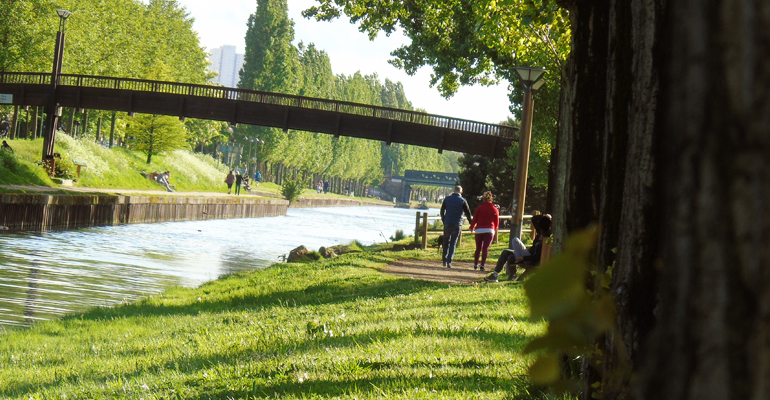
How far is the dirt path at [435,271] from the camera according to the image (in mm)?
14859

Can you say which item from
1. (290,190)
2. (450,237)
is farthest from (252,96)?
(290,190)

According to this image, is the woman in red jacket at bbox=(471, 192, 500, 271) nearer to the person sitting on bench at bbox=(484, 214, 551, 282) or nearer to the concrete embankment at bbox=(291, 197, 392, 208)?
the person sitting on bench at bbox=(484, 214, 551, 282)

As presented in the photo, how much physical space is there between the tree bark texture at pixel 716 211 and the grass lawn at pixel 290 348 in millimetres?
170

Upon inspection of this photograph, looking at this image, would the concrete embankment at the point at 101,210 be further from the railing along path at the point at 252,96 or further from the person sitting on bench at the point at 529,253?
the person sitting on bench at the point at 529,253

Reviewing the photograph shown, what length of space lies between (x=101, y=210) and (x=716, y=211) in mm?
31950

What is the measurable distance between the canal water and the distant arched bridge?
660 cm

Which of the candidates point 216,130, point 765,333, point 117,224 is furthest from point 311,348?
point 216,130

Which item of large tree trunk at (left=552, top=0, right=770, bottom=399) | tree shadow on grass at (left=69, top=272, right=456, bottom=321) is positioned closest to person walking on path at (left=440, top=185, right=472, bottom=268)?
tree shadow on grass at (left=69, top=272, right=456, bottom=321)

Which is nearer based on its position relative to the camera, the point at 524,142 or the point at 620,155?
the point at 620,155

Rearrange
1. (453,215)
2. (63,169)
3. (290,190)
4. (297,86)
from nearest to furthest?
(453,215) < (63,169) < (290,190) < (297,86)

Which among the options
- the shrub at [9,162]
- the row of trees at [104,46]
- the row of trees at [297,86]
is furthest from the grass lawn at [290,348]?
the row of trees at [297,86]

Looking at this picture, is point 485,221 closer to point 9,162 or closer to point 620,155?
point 620,155

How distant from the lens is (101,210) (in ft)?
99.6

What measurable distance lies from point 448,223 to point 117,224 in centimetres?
1983
